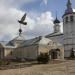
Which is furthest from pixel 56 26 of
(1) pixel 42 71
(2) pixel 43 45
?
(1) pixel 42 71

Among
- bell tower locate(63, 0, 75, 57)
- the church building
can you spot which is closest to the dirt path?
the church building

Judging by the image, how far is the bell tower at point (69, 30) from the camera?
242 ft

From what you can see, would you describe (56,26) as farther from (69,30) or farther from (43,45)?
(43,45)

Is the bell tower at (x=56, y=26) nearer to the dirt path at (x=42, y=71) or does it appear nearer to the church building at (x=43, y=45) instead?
the church building at (x=43, y=45)

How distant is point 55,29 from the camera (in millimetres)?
99812

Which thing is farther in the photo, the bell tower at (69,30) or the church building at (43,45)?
the bell tower at (69,30)

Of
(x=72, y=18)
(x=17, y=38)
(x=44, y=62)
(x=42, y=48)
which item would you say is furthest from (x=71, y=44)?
(x=44, y=62)

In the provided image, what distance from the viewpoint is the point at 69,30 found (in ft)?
248

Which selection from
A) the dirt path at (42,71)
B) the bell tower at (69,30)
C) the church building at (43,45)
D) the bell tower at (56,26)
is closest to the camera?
the dirt path at (42,71)

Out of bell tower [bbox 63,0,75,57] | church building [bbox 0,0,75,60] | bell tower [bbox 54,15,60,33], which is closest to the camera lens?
church building [bbox 0,0,75,60]

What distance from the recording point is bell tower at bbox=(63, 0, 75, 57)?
2906 inches

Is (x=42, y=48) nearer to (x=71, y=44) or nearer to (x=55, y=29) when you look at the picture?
(x=71, y=44)

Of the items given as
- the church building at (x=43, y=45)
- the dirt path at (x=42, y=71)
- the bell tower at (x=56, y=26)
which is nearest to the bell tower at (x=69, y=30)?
the church building at (x=43, y=45)

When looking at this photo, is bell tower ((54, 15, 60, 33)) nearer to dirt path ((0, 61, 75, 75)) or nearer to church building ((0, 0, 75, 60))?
church building ((0, 0, 75, 60))
